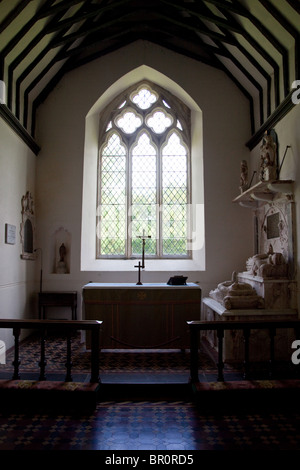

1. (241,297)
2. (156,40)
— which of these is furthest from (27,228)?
(156,40)

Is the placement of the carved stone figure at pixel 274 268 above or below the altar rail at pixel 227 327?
above

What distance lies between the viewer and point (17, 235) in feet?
21.3

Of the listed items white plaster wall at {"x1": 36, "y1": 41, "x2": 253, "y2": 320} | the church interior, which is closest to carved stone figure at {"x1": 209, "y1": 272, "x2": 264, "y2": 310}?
the church interior

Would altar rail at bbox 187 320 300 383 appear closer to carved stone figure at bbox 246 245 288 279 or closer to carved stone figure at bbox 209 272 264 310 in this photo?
carved stone figure at bbox 209 272 264 310

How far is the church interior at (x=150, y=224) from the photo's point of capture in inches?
142

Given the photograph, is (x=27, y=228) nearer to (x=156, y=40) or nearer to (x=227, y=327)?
(x=227, y=327)

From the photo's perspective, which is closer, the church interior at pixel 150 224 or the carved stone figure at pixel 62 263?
the church interior at pixel 150 224

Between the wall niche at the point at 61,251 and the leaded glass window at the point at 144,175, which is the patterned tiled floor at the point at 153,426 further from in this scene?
the leaded glass window at the point at 144,175

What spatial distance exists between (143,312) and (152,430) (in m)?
2.48

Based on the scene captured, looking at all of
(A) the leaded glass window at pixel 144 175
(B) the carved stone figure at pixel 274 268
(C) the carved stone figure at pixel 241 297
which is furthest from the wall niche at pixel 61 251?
(B) the carved stone figure at pixel 274 268

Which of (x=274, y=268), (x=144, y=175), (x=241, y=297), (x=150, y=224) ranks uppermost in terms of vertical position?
(x=144, y=175)

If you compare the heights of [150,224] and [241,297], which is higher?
[150,224]

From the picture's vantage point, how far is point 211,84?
7.86m

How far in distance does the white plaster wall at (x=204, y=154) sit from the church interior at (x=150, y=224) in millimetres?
32
